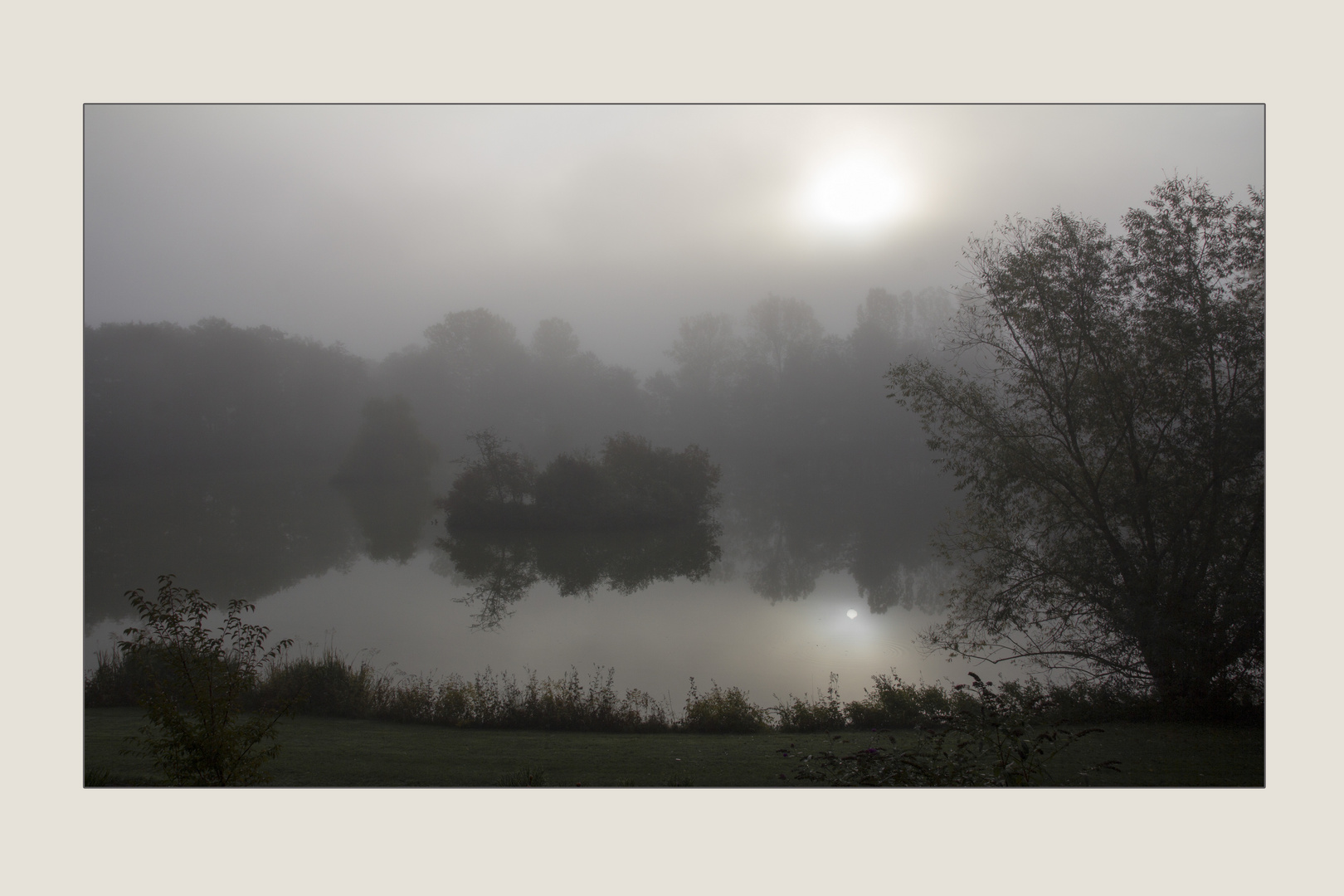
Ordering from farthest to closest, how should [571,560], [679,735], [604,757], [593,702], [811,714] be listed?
[571,560]
[593,702]
[811,714]
[679,735]
[604,757]

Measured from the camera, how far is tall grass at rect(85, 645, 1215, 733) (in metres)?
5.88

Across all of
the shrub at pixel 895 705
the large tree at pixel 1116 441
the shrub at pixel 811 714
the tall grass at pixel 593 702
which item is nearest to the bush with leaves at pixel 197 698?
the tall grass at pixel 593 702

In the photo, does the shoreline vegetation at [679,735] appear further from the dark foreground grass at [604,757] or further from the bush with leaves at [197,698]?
the bush with leaves at [197,698]

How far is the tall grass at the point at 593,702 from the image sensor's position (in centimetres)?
588

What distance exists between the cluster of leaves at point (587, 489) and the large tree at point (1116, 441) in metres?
2.85

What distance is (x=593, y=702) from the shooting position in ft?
20.4

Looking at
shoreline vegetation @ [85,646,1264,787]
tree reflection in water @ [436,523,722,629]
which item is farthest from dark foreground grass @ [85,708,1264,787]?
tree reflection in water @ [436,523,722,629]

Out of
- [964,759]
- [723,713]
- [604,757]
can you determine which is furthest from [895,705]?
[604,757]

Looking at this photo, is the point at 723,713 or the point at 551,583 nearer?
the point at 723,713

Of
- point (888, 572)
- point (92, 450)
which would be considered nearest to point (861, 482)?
point (888, 572)

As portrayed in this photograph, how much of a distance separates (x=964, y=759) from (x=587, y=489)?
5.40m

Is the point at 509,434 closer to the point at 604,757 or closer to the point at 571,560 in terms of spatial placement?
the point at 571,560

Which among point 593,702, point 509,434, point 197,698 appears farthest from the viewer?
point 509,434

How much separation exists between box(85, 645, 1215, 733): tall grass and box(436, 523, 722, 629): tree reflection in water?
52.0 inches
